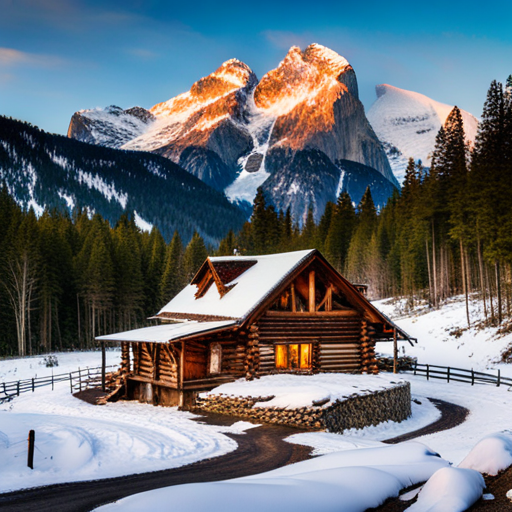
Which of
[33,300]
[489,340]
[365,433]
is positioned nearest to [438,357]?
[489,340]

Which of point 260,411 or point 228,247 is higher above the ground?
point 228,247

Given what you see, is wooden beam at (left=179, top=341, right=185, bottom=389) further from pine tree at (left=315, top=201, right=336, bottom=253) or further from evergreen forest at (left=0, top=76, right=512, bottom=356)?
pine tree at (left=315, top=201, right=336, bottom=253)

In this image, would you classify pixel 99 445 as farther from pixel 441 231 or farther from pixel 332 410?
pixel 441 231

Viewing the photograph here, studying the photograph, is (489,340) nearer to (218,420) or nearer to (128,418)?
(218,420)

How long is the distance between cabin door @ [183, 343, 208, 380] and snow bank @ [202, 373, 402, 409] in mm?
1643

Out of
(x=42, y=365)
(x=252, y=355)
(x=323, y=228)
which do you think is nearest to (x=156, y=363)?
(x=252, y=355)

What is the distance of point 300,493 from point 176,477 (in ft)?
16.5

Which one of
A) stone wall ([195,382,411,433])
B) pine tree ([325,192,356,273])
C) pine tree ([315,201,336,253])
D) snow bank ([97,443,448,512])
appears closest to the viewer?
snow bank ([97,443,448,512])

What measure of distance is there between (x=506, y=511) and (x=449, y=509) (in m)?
0.89

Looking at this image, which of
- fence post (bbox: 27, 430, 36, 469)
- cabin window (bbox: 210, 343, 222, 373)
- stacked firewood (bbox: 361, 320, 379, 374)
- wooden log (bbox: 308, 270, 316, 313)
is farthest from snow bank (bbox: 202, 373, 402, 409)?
fence post (bbox: 27, 430, 36, 469)

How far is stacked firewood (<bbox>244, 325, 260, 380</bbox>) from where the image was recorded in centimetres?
2375

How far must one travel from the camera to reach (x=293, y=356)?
2628 centimetres

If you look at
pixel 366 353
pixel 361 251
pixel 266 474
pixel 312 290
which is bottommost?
pixel 266 474

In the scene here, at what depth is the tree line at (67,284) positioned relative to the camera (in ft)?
180
